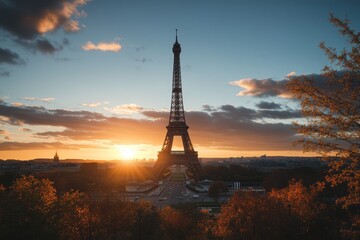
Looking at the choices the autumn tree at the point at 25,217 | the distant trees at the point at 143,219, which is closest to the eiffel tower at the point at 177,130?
the distant trees at the point at 143,219

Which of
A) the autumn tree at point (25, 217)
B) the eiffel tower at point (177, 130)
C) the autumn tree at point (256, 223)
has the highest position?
the eiffel tower at point (177, 130)

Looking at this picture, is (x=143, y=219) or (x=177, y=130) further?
(x=177, y=130)

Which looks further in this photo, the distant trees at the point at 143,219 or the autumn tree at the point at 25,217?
the distant trees at the point at 143,219

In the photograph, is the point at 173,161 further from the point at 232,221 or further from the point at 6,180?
the point at 232,221

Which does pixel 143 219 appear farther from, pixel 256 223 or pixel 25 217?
pixel 25 217

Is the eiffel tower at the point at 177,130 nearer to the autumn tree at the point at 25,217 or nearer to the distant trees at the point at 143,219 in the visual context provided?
the distant trees at the point at 143,219

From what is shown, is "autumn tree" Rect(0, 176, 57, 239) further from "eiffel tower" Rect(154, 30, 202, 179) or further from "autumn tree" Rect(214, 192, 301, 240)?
"eiffel tower" Rect(154, 30, 202, 179)

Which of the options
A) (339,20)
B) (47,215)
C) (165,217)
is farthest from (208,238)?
(339,20)

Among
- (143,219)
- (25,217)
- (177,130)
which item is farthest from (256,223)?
(177,130)

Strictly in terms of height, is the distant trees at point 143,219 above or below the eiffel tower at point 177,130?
below

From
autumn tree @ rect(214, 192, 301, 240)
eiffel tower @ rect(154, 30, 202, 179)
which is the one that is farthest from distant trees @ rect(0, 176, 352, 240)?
eiffel tower @ rect(154, 30, 202, 179)

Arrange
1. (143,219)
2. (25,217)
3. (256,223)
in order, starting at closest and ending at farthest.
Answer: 1. (25,217)
2. (256,223)
3. (143,219)
